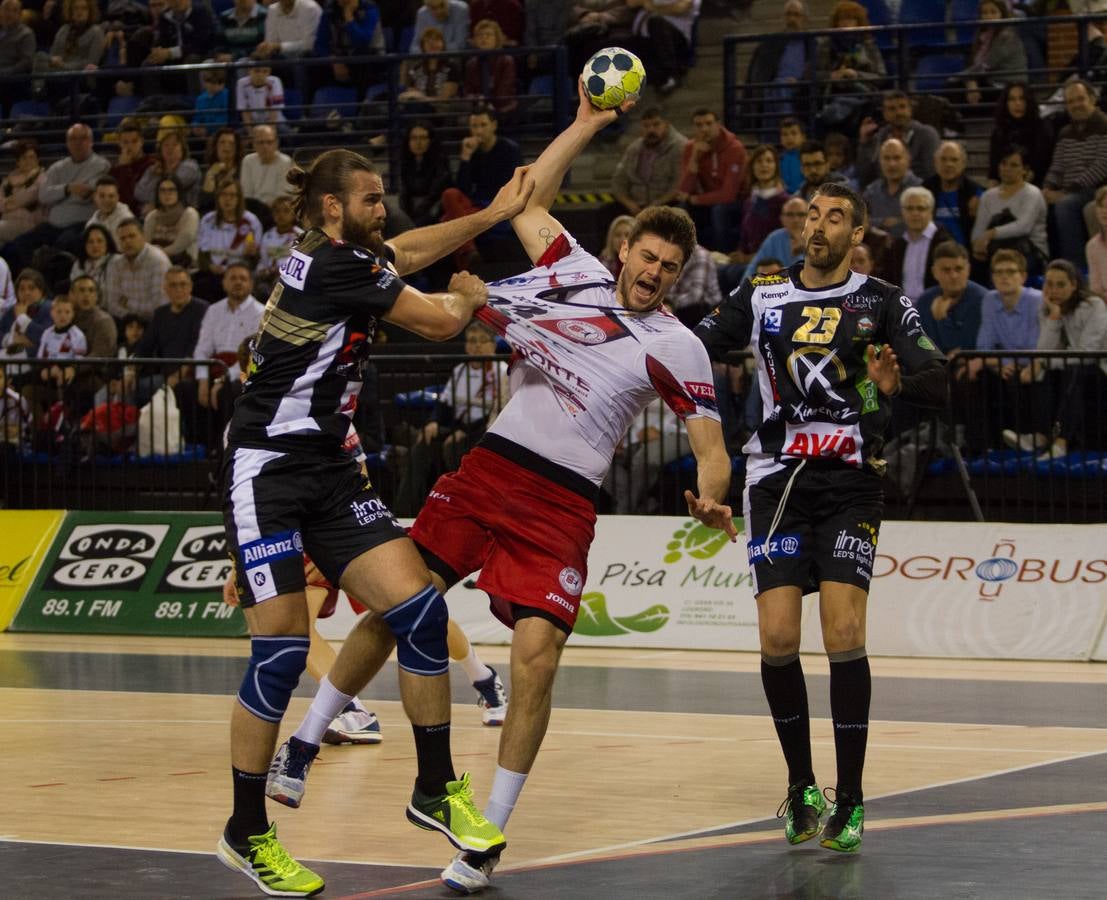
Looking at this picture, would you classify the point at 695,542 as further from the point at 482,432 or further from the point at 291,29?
the point at 291,29

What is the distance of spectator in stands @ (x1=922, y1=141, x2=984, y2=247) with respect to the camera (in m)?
15.5

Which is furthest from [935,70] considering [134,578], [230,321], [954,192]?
[134,578]

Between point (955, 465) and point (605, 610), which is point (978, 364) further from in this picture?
point (605, 610)

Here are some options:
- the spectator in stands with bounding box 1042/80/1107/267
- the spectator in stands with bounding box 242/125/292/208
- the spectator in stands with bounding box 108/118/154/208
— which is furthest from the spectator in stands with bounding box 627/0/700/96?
the spectator in stands with bounding box 108/118/154/208

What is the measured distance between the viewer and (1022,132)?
15.9 metres

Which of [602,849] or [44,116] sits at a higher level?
[44,116]

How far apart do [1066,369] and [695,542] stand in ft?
9.30

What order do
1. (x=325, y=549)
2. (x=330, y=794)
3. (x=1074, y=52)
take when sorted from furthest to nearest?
(x=1074, y=52), (x=330, y=794), (x=325, y=549)

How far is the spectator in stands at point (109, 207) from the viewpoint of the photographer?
18938mm

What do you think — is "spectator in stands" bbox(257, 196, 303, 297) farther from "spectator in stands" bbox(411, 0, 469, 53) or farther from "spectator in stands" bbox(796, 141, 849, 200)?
"spectator in stands" bbox(796, 141, 849, 200)

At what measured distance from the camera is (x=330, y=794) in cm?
809

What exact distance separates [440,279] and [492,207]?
10.7m

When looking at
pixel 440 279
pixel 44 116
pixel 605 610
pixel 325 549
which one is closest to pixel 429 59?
pixel 440 279

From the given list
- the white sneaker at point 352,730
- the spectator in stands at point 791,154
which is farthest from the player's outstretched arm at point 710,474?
the spectator in stands at point 791,154
